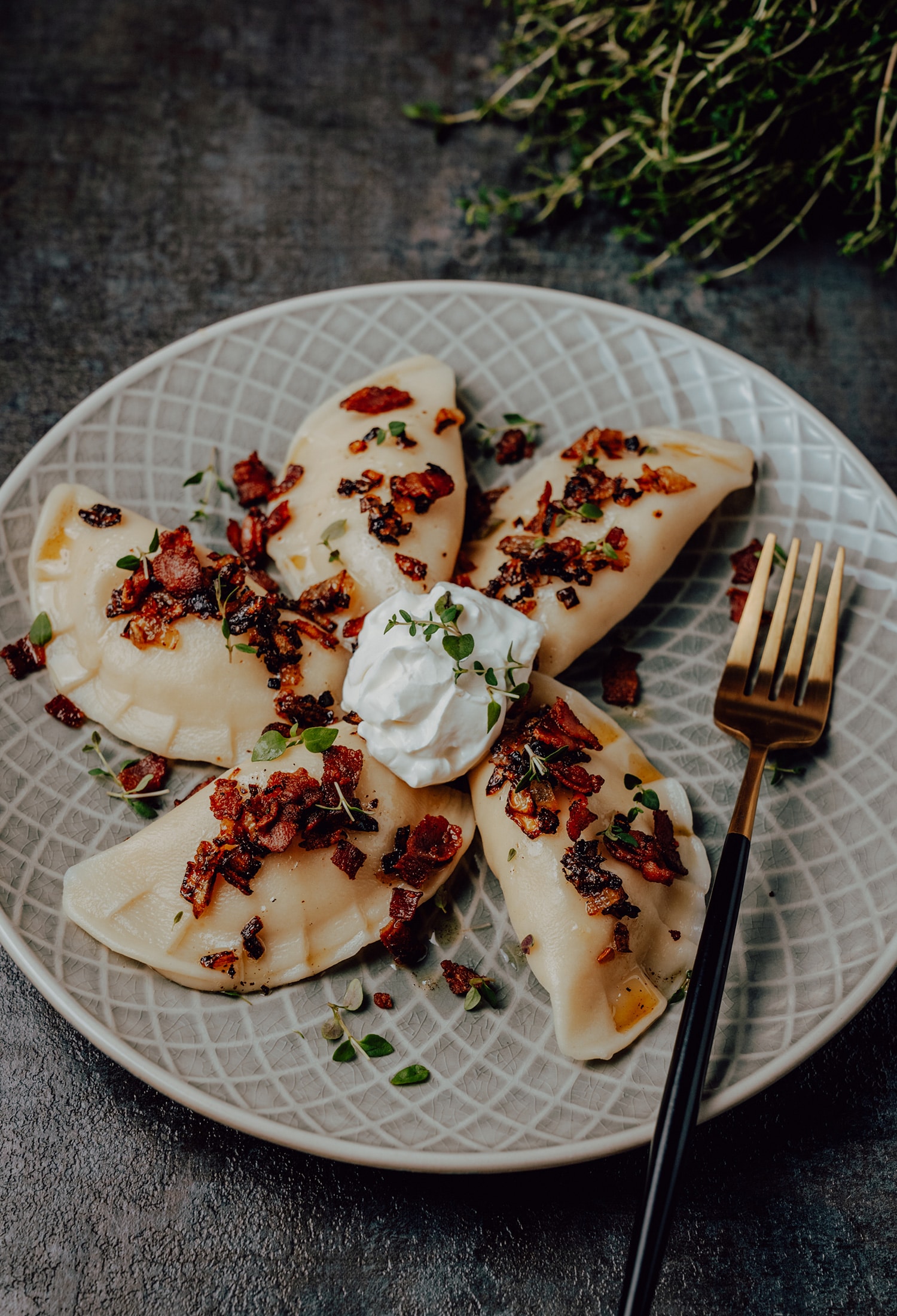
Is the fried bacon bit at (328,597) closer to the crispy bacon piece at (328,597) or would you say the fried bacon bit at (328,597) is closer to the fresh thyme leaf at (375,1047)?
the crispy bacon piece at (328,597)

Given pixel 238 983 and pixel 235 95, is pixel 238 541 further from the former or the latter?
pixel 235 95

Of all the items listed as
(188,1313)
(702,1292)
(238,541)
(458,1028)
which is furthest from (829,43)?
(188,1313)

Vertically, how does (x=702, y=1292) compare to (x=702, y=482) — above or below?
below

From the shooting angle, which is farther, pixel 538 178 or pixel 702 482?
pixel 538 178

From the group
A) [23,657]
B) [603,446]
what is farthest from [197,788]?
[603,446]

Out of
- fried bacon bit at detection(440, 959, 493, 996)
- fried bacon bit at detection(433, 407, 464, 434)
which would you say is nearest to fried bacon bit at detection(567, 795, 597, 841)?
fried bacon bit at detection(440, 959, 493, 996)

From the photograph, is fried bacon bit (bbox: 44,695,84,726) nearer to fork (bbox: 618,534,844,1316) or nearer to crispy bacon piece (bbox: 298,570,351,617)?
crispy bacon piece (bbox: 298,570,351,617)

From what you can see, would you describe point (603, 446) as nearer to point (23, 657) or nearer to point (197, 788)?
point (197, 788)
